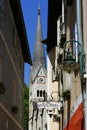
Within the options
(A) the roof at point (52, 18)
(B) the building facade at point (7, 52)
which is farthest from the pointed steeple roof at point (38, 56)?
(B) the building facade at point (7, 52)

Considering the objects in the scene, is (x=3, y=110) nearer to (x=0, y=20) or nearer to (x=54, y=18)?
(x=0, y=20)

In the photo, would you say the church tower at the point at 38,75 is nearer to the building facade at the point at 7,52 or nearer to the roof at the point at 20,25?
the roof at the point at 20,25

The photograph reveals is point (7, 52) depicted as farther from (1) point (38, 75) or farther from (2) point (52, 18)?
(1) point (38, 75)

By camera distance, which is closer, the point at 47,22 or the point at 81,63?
the point at 81,63

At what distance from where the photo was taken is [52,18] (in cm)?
2433

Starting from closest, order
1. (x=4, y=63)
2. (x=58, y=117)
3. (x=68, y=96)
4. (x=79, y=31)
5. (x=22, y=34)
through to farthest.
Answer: (x=79, y=31)
(x=68, y=96)
(x=4, y=63)
(x=58, y=117)
(x=22, y=34)

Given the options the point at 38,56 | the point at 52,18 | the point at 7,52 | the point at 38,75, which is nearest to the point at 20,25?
the point at 52,18

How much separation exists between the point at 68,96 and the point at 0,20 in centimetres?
496

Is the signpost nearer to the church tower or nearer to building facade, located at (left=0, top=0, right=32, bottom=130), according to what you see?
building facade, located at (left=0, top=0, right=32, bottom=130)

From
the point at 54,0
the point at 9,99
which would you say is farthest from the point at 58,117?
the point at 54,0

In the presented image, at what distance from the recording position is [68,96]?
1495 cm

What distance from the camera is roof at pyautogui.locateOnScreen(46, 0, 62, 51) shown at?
72.0 ft

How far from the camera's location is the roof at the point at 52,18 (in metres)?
22.0

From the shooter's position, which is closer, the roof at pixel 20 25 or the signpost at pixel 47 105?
the signpost at pixel 47 105
